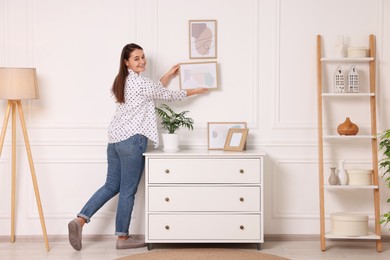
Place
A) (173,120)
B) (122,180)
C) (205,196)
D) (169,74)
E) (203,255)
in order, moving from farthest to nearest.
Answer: (169,74)
(173,120)
(122,180)
(205,196)
(203,255)

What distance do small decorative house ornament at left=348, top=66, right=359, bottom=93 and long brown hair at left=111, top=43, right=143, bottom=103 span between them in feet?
5.40

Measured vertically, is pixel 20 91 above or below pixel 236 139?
above

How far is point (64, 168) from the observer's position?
4.74 metres

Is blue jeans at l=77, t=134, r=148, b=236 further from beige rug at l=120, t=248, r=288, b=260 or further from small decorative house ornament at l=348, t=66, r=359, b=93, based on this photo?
small decorative house ornament at l=348, t=66, r=359, b=93

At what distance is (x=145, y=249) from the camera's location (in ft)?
14.6

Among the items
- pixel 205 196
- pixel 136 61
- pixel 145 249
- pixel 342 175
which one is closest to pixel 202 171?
pixel 205 196

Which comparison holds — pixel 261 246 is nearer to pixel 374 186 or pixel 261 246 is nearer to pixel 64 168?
pixel 374 186

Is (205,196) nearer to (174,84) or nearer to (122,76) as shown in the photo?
(174,84)

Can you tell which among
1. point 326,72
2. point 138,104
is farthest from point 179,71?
point 326,72

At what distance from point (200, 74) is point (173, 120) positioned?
1.48ft

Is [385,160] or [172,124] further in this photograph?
[385,160]

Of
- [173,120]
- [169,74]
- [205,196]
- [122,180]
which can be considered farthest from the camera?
[169,74]

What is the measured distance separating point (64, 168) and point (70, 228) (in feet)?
2.03

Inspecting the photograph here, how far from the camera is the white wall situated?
469 centimetres
